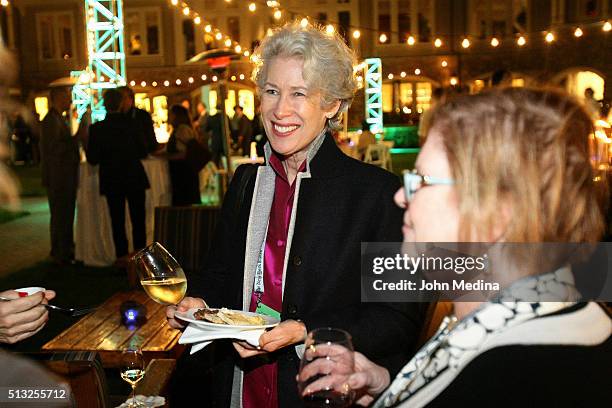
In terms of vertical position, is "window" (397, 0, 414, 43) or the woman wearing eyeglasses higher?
"window" (397, 0, 414, 43)

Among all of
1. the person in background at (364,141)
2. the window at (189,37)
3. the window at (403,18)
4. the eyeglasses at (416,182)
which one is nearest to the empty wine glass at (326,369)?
the eyeglasses at (416,182)

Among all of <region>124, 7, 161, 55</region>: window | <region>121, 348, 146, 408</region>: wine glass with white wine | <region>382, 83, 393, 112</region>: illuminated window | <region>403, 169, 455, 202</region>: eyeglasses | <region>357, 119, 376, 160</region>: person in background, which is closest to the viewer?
<region>403, 169, 455, 202</region>: eyeglasses

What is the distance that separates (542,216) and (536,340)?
9.5 inches

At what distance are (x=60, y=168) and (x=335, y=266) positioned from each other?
6056 mm

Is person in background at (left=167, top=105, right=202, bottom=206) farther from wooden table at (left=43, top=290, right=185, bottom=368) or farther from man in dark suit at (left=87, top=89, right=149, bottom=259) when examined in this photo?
wooden table at (left=43, top=290, right=185, bottom=368)

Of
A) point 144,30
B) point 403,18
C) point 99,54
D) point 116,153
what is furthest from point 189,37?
point 116,153

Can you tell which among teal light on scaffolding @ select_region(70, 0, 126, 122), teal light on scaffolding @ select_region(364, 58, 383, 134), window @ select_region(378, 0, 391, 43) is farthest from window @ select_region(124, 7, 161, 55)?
teal light on scaffolding @ select_region(70, 0, 126, 122)

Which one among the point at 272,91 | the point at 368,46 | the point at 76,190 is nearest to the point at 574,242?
the point at 272,91

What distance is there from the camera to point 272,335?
5.42 ft

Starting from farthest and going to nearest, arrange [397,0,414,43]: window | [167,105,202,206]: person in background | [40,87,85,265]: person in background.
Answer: [397,0,414,43]: window < [167,105,202,206]: person in background < [40,87,85,265]: person in background

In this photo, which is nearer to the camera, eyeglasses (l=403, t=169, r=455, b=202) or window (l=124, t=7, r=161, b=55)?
eyeglasses (l=403, t=169, r=455, b=202)

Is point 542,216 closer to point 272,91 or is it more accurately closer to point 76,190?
point 272,91

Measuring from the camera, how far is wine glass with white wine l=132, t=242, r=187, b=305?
2006 millimetres

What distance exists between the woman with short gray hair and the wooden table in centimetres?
79
